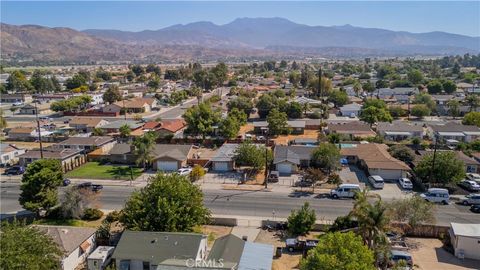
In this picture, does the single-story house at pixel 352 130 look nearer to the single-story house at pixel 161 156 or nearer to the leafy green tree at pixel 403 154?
the leafy green tree at pixel 403 154

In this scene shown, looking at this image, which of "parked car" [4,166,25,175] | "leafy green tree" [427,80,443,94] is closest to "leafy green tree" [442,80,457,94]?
"leafy green tree" [427,80,443,94]

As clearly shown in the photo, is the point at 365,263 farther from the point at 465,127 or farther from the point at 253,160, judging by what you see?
the point at 465,127

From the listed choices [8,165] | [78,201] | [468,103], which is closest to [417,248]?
[78,201]

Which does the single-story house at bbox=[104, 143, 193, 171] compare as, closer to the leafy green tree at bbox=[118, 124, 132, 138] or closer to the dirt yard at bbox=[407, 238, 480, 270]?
the leafy green tree at bbox=[118, 124, 132, 138]

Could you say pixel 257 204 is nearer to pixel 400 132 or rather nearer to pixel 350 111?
pixel 400 132

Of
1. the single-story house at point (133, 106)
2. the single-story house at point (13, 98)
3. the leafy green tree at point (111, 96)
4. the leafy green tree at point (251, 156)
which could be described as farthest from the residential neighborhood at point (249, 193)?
the single-story house at point (13, 98)

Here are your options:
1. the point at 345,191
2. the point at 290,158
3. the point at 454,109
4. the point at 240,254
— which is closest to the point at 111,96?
the point at 290,158
